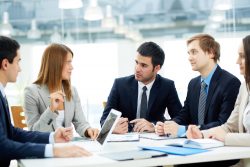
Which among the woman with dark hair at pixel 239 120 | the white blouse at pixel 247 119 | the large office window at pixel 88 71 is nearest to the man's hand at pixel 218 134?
the woman with dark hair at pixel 239 120

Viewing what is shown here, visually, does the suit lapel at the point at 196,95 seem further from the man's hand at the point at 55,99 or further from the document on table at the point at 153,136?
the man's hand at the point at 55,99

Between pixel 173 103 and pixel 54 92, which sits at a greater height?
pixel 54 92

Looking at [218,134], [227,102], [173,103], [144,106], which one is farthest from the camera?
[173,103]

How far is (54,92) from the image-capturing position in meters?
3.37

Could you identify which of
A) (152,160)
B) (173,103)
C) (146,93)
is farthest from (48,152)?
(173,103)

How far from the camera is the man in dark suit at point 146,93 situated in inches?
146

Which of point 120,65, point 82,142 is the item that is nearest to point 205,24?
point 120,65

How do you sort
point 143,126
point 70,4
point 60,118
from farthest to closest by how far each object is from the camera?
point 70,4 < point 60,118 < point 143,126

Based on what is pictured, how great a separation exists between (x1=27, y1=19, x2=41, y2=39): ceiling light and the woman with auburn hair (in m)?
2.83

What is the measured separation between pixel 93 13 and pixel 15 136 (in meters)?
3.80

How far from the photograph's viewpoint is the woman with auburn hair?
10.8 feet

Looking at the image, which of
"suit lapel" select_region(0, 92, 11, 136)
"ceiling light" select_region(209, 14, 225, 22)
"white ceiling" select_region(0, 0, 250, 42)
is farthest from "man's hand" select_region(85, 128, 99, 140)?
"ceiling light" select_region(209, 14, 225, 22)

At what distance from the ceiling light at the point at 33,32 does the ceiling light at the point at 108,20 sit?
0.92m

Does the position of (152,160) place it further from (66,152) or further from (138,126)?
(138,126)
